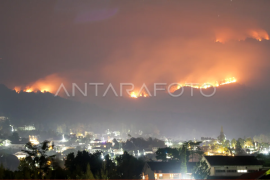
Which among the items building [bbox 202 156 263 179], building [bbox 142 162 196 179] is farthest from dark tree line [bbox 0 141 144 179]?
building [bbox 202 156 263 179]

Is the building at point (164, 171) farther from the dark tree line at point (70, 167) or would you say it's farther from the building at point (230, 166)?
the building at point (230, 166)

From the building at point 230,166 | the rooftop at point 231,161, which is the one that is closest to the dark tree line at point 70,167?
the building at point 230,166

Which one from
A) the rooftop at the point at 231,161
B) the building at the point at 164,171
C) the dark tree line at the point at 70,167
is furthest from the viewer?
the building at the point at 164,171

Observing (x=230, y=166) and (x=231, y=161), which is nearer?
(x=230, y=166)

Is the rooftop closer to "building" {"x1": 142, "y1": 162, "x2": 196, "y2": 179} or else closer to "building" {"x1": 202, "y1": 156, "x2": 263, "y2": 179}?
"building" {"x1": 202, "y1": 156, "x2": 263, "y2": 179}

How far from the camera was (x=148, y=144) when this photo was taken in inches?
4304

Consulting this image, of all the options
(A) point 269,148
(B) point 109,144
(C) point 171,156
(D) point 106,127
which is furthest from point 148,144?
Answer: (D) point 106,127

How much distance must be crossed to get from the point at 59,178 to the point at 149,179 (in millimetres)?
17817

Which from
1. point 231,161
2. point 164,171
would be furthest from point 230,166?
point 164,171

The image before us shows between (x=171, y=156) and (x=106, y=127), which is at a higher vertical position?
(x=106, y=127)

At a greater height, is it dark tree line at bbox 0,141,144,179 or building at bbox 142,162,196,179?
dark tree line at bbox 0,141,144,179

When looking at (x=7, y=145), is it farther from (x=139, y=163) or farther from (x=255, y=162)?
(x=255, y=162)

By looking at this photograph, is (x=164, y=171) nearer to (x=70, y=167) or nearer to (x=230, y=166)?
(x=230, y=166)

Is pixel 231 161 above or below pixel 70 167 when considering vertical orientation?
above
